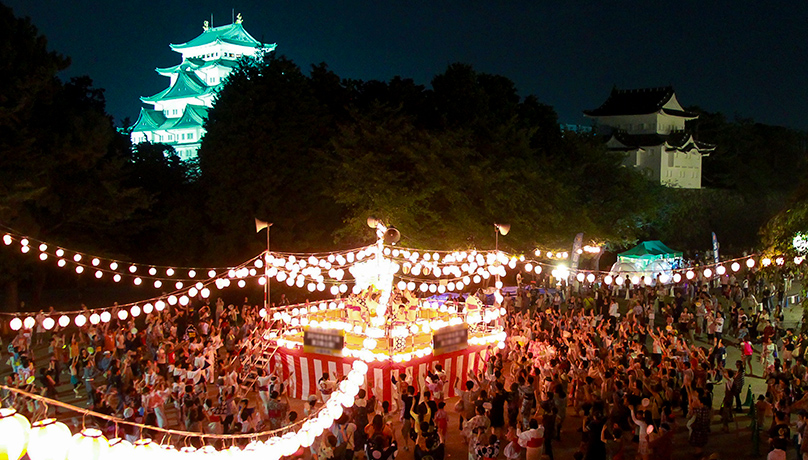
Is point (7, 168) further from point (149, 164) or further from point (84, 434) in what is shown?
point (84, 434)

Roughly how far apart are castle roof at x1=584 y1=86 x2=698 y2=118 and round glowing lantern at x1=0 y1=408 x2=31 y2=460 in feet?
145

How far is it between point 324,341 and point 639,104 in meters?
38.1

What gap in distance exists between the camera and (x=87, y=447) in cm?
580

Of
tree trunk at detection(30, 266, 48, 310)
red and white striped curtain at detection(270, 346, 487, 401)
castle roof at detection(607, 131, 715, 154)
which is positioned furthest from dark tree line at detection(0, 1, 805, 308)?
castle roof at detection(607, 131, 715, 154)

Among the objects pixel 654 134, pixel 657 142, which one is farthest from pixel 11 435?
pixel 654 134

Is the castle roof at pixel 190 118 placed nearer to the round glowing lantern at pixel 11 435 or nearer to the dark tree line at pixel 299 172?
the dark tree line at pixel 299 172

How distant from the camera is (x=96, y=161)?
21.7 metres

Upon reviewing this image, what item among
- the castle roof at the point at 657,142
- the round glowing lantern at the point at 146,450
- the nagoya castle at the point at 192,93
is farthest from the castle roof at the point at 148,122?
the round glowing lantern at the point at 146,450

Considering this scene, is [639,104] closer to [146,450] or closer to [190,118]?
[190,118]

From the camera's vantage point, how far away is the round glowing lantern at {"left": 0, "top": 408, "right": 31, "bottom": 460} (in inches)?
217

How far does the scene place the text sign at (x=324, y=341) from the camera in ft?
43.1

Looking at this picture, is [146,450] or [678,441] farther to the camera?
[678,441]

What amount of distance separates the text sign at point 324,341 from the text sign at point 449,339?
1.92 meters

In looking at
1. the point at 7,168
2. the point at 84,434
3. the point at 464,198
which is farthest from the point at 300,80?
the point at 84,434
